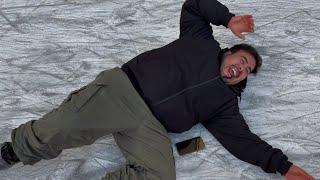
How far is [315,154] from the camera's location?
1619 millimetres

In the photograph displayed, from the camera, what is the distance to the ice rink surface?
62.6 inches

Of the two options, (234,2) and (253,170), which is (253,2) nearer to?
(234,2)

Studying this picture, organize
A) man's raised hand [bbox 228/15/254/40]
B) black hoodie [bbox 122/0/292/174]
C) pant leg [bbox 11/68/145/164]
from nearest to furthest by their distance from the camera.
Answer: pant leg [bbox 11/68/145/164], black hoodie [bbox 122/0/292/174], man's raised hand [bbox 228/15/254/40]

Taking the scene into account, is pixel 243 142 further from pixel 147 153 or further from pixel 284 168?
pixel 147 153

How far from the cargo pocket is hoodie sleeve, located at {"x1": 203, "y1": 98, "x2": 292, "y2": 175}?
17.8 inches

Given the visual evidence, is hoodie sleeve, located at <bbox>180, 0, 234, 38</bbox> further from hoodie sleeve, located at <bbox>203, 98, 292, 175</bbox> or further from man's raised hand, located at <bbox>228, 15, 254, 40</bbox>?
hoodie sleeve, located at <bbox>203, 98, 292, 175</bbox>

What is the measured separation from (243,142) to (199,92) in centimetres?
24

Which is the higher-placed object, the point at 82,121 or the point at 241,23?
the point at 241,23

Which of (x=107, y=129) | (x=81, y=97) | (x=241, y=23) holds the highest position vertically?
(x=241, y=23)

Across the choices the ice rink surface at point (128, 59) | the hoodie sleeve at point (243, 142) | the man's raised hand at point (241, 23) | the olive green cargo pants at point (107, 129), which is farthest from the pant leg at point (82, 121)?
the man's raised hand at point (241, 23)

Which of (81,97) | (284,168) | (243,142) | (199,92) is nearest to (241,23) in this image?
(199,92)

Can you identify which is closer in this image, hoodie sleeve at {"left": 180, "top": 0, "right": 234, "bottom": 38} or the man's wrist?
the man's wrist

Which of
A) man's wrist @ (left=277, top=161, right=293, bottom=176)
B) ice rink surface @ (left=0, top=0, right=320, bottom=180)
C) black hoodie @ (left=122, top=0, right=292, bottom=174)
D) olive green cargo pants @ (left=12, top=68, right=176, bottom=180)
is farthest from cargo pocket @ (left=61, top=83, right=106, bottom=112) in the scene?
man's wrist @ (left=277, top=161, right=293, bottom=176)

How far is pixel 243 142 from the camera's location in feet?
5.00
